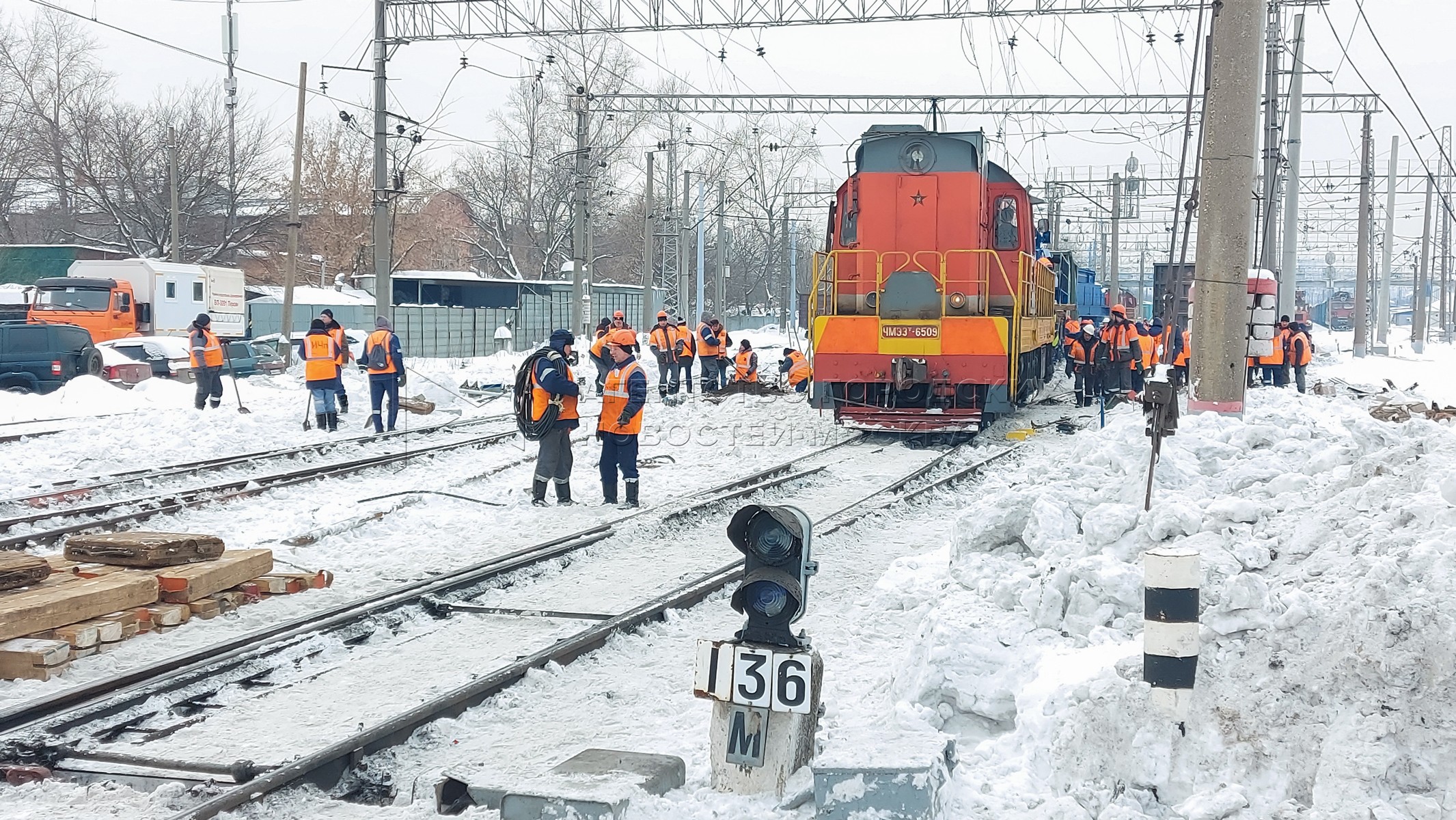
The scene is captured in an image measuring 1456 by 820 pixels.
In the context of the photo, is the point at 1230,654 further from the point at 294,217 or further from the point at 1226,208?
the point at 294,217

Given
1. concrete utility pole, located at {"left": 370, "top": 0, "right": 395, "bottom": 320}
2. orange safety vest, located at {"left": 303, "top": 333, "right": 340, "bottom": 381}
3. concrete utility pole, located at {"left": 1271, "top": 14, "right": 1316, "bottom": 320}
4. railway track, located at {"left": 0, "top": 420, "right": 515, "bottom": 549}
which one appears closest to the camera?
railway track, located at {"left": 0, "top": 420, "right": 515, "bottom": 549}

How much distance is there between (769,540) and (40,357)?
22636mm

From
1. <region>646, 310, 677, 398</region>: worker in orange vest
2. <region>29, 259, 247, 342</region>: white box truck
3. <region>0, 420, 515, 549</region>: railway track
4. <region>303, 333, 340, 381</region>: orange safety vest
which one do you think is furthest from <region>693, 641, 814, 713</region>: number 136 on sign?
<region>29, 259, 247, 342</region>: white box truck

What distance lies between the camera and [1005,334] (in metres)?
16.3

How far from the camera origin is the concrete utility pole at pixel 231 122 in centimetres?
4819

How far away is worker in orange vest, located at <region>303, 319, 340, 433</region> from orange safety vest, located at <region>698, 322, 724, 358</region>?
892 centimetres

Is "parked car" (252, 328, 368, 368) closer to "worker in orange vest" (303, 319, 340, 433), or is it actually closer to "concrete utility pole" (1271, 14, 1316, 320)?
"worker in orange vest" (303, 319, 340, 433)

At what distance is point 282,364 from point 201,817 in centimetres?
2706

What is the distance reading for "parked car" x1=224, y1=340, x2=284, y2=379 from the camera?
96.0 feet

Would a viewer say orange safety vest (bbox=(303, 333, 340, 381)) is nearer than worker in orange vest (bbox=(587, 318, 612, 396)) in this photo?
No

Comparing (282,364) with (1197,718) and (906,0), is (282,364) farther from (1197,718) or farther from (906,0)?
(1197,718)

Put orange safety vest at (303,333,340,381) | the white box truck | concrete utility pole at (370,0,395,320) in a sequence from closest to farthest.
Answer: orange safety vest at (303,333,340,381) < concrete utility pole at (370,0,395,320) < the white box truck

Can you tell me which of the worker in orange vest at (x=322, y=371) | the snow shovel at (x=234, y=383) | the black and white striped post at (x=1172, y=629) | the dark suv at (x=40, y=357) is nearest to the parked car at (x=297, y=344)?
the snow shovel at (x=234, y=383)

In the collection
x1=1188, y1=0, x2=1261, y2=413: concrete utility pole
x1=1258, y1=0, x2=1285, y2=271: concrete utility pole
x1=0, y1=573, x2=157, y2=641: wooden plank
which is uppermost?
x1=1258, y1=0, x2=1285, y2=271: concrete utility pole
